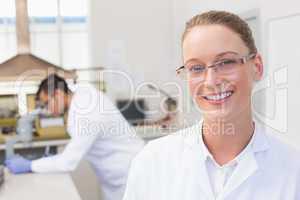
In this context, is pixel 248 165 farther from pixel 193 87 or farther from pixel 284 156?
pixel 193 87

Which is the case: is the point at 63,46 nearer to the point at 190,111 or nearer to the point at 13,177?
the point at 190,111

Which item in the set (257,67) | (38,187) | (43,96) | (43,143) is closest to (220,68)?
(257,67)

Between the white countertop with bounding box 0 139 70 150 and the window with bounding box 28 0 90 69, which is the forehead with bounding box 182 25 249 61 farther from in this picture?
the window with bounding box 28 0 90 69

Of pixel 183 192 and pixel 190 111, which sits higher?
pixel 183 192

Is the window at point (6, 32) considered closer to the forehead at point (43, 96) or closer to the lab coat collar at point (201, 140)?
the forehead at point (43, 96)

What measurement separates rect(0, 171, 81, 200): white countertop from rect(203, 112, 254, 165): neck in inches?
32.8

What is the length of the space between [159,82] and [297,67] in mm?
1922

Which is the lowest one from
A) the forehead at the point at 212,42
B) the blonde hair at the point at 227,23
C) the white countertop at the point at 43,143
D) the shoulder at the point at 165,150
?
the white countertop at the point at 43,143

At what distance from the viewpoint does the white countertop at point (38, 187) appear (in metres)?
1.68

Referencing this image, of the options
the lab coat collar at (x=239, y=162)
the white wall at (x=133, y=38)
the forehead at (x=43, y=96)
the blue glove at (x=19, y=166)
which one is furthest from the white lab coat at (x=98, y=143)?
the white wall at (x=133, y=38)

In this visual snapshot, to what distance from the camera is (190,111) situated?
315 cm

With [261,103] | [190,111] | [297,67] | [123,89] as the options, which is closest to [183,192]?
[297,67]

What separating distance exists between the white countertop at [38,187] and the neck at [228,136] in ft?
2.73

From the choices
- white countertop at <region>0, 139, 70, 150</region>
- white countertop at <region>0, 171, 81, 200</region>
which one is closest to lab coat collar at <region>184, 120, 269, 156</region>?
white countertop at <region>0, 171, 81, 200</region>
